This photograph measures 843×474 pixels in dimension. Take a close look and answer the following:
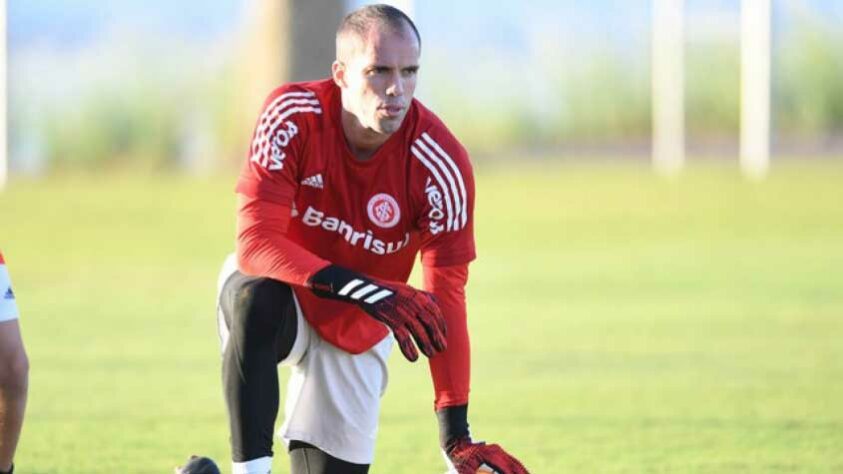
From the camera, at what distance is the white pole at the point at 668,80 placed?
Answer: 21281 millimetres

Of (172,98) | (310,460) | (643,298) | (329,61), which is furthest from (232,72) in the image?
(310,460)

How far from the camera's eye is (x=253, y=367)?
4.66 metres

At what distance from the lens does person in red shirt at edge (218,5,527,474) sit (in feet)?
15.3

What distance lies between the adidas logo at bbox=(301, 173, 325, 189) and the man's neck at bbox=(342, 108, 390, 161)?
0.43 ft

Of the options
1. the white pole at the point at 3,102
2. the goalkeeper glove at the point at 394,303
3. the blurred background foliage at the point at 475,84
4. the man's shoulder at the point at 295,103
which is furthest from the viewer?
the blurred background foliage at the point at 475,84

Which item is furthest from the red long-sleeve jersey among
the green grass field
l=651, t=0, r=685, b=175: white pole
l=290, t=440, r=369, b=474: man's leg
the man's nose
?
l=651, t=0, r=685, b=175: white pole

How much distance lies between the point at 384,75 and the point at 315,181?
1.31 feet

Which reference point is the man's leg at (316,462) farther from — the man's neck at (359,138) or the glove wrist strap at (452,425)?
the man's neck at (359,138)

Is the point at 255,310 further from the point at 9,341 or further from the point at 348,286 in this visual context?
the point at 9,341

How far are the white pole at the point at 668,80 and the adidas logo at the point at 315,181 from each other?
16.6 m

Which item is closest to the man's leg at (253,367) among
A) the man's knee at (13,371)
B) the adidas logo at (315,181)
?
the adidas logo at (315,181)

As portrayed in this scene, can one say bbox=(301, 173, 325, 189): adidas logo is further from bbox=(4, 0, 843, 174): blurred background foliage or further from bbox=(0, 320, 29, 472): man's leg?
bbox=(4, 0, 843, 174): blurred background foliage

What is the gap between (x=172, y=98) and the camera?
2061 cm

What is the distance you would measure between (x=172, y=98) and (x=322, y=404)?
15.8 meters
